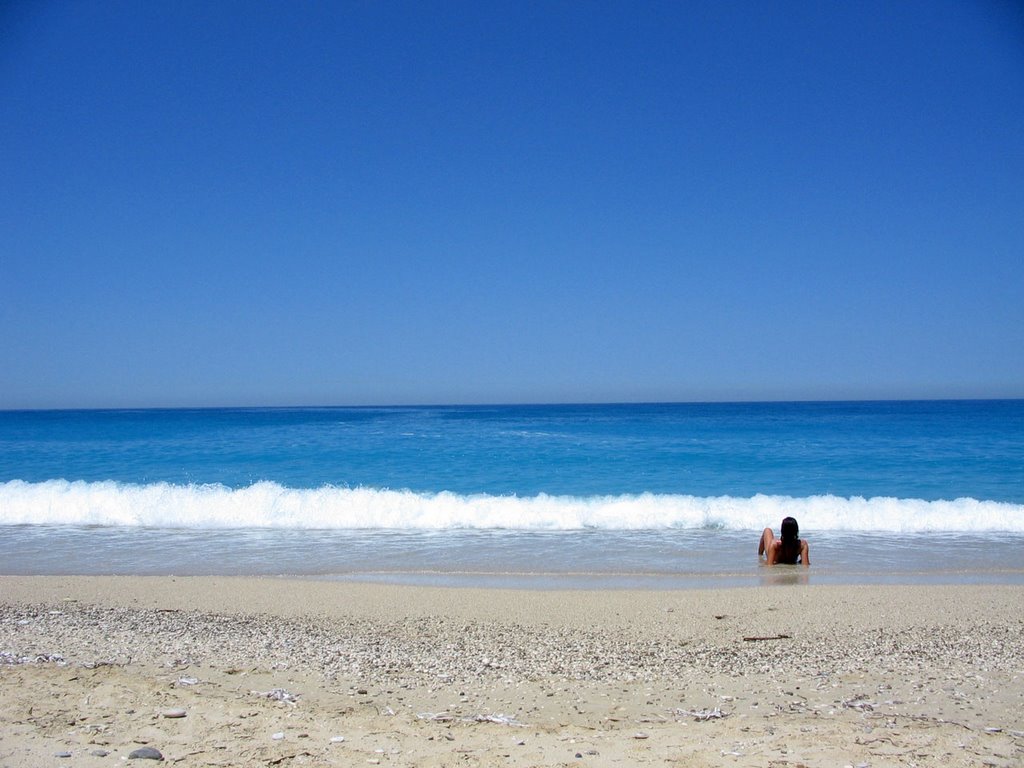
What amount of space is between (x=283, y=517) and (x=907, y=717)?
13614mm

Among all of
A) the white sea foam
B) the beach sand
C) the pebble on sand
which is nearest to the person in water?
the beach sand

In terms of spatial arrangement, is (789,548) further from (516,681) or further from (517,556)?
(516,681)

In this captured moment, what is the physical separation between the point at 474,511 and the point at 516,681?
10575 mm

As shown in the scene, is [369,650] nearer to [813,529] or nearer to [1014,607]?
[1014,607]

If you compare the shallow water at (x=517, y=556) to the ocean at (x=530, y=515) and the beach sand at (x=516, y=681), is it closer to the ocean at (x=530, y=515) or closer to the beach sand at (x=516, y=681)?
the ocean at (x=530, y=515)

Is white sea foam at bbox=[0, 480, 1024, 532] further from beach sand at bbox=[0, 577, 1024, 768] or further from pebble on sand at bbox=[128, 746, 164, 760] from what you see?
pebble on sand at bbox=[128, 746, 164, 760]

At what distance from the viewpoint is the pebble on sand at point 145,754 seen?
394cm

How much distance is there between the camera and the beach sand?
4090 millimetres

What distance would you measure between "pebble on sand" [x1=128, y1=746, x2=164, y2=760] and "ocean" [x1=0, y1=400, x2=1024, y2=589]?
5.93 metres

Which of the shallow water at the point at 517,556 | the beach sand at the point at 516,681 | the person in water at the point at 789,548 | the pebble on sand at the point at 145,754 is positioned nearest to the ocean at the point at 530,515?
the shallow water at the point at 517,556

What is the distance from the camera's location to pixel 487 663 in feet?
18.9

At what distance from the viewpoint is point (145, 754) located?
13.0ft

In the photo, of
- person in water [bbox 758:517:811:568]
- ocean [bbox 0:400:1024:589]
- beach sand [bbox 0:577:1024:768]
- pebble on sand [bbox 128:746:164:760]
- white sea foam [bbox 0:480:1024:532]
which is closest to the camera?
pebble on sand [bbox 128:746:164:760]

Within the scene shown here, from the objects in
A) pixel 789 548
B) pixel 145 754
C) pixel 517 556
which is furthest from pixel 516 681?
pixel 789 548
